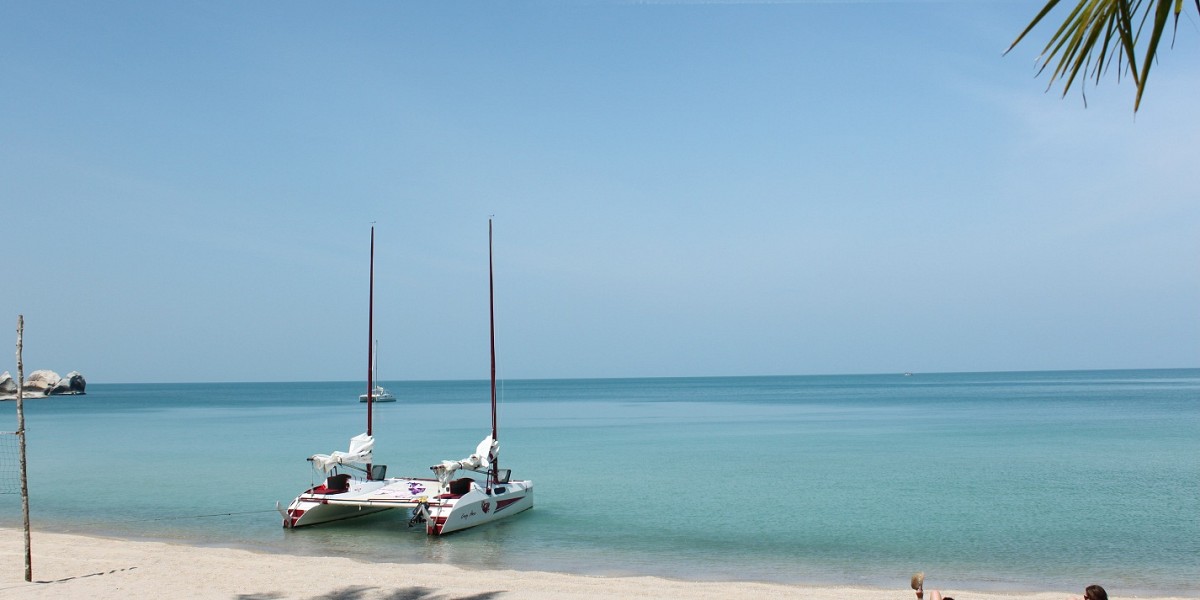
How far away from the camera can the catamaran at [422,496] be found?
18422mm

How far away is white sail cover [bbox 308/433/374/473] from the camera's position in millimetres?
19984

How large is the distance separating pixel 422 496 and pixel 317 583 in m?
5.96

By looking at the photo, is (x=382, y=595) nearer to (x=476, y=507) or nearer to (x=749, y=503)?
(x=476, y=507)

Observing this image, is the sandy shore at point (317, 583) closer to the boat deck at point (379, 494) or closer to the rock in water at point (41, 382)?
the boat deck at point (379, 494)

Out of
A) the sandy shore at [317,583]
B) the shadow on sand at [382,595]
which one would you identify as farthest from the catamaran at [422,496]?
the shadow on sand at [382,595]

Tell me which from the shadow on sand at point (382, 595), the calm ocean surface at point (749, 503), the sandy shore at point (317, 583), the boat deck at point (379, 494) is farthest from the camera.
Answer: the boat deck at point (379, 494)

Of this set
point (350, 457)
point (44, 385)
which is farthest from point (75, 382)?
point (350, 457)

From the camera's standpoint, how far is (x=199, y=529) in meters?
19.9

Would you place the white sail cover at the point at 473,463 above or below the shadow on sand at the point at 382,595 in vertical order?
above

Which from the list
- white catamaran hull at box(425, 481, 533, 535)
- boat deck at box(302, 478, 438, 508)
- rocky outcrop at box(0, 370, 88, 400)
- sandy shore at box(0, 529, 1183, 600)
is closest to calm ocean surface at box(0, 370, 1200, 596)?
white catamaran hull at box(425, 481, 533, 535)

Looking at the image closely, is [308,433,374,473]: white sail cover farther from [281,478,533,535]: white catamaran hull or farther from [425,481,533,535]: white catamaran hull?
[425,481,533,535]: white catamaran hull

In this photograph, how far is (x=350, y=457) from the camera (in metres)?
20.7

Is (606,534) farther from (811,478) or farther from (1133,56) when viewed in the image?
(1133,56)

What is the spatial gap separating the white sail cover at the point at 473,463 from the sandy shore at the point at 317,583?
3.54 meters
